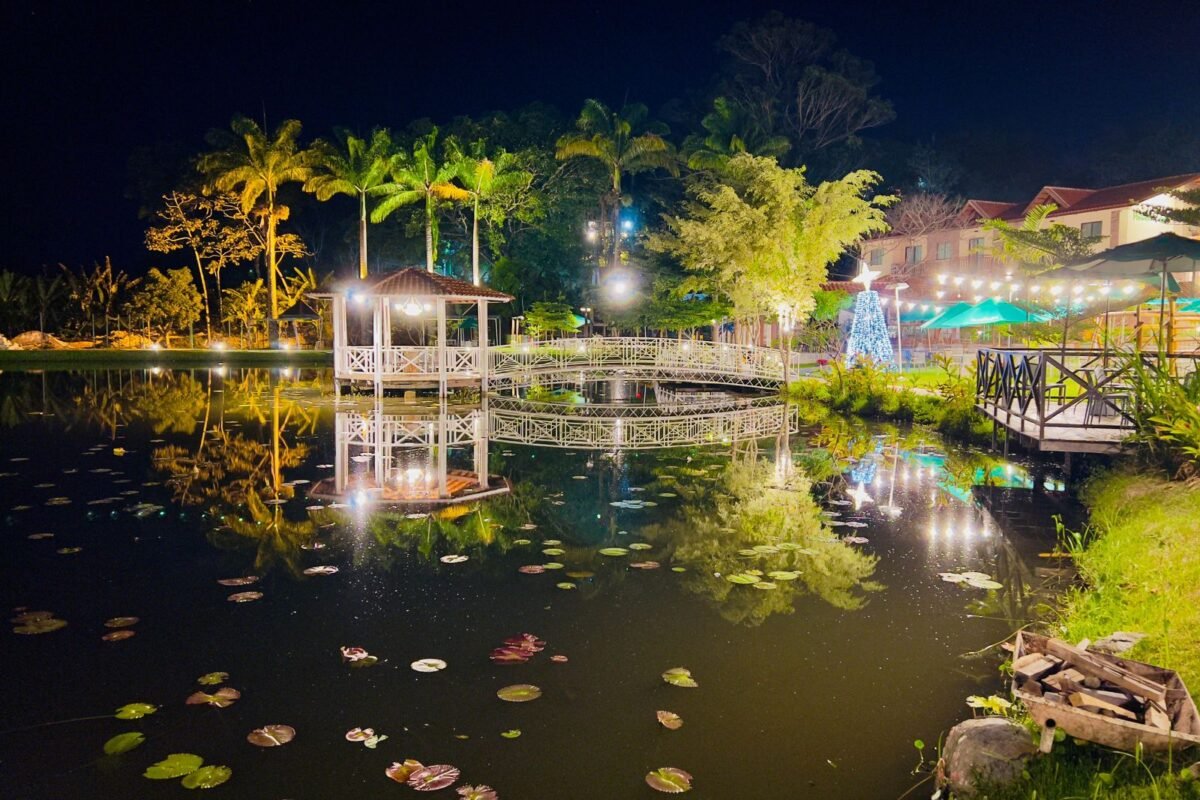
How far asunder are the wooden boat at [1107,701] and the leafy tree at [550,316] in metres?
29.4

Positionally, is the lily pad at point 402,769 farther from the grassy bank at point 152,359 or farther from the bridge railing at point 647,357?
the grassy bank at point 152,359

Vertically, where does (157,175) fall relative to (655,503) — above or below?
above

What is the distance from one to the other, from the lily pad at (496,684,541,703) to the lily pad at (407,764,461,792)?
28.7 inches

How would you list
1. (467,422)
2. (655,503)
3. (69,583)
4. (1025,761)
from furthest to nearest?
1. (467,422)
2. (655,503)
3. (69,583)
4. (1025,761)

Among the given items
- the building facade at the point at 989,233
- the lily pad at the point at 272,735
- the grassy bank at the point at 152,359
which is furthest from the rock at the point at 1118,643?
the grassy bank at the point at 152,359

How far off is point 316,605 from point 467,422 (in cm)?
1144

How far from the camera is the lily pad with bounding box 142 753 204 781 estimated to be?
3.97m

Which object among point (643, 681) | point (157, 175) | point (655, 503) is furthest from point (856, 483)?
point (157, 175)

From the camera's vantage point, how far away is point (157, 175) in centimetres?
4700

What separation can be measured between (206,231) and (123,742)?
1692 inches

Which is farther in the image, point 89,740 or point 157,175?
point 157,175

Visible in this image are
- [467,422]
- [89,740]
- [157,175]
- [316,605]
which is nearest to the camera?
[89,740]

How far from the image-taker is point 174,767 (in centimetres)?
403

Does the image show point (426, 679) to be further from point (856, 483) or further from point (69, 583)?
point (856, 483)
